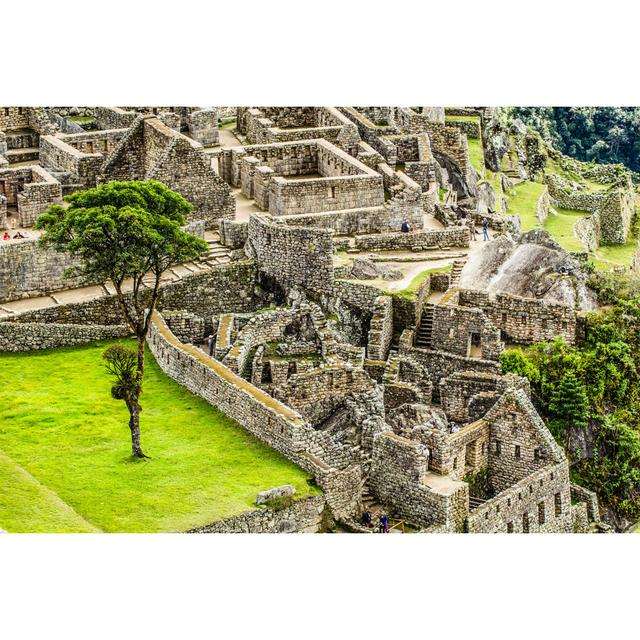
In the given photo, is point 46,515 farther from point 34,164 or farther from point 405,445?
point 34,164

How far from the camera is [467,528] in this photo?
56.0m

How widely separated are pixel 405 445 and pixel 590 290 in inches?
511

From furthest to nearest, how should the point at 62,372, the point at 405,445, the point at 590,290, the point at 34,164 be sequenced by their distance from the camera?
1. the point at 34,164
2. the point at 590,290
3. the point at 62,372
4. the point at 405,445

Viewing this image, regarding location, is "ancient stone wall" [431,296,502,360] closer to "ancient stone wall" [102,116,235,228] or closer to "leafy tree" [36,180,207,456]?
"leafy tree" [36,180,207,456]

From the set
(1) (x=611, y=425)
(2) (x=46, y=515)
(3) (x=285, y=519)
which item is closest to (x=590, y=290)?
(1) (x=611, y=425)

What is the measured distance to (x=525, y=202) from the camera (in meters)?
89.1

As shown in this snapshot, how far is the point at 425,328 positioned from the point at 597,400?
20.2ft

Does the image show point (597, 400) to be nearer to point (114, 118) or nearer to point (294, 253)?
point (294, 253)

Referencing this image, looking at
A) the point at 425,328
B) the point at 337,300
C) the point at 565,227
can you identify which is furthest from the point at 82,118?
the point at 425,328

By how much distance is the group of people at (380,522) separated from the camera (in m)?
55.9

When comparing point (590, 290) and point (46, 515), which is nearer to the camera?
point (46, 515)

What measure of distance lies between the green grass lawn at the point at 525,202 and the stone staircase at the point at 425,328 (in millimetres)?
16180

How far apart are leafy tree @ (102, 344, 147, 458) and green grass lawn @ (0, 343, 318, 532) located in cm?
60

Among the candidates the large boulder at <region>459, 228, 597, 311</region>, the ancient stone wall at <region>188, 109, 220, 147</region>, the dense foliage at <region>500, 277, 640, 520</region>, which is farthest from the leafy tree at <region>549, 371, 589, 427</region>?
the ancient stone wall at <region>188, 109, 220, 147</region>
